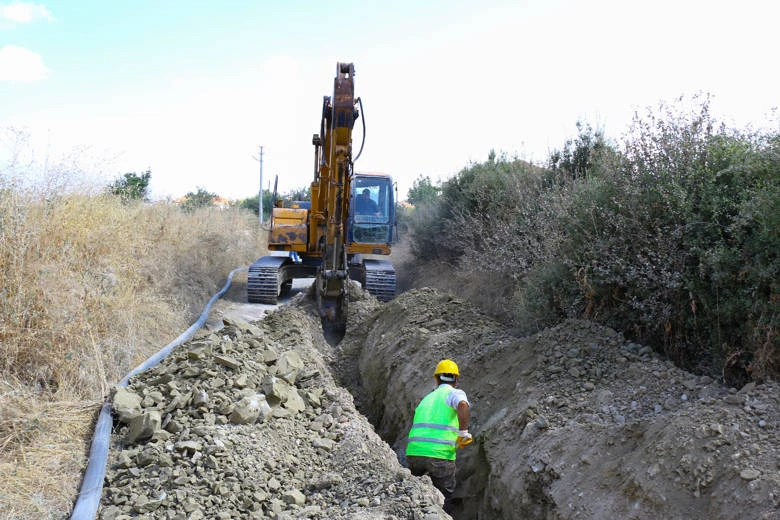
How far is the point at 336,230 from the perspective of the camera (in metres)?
9.90

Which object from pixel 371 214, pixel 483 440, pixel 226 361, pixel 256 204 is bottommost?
pixel 483 440

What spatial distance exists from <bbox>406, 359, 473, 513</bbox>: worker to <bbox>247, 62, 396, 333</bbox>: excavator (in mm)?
5010

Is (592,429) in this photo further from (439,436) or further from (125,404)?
(125,404)

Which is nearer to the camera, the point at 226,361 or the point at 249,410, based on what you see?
the point at 249,410

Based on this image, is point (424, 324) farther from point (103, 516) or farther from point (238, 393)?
point (103, 516)

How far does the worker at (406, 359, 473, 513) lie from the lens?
517cm

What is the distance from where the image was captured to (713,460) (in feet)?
13.0

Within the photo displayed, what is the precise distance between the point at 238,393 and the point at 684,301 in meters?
4.27

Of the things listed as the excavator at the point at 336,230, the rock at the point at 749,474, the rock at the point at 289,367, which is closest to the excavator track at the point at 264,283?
the excavator at the point at 336,230

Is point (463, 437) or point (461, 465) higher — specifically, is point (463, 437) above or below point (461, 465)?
above

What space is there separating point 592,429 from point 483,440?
1.23 meters

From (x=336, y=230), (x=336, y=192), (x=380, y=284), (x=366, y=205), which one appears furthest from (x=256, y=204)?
(x=336, y=230)

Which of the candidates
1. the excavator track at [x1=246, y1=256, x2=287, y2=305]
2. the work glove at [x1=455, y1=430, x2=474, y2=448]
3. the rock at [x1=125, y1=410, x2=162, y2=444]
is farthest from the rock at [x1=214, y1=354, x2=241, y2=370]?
the excavator track at [x1=246, y1=256, x2=287, y2=305]

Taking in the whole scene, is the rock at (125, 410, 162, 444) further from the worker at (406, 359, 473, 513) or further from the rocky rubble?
the worker at (406, 359, 473, 513)
